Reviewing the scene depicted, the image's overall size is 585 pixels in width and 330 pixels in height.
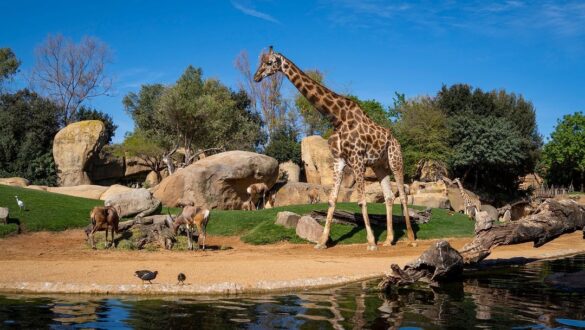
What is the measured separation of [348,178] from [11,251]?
88.0ft

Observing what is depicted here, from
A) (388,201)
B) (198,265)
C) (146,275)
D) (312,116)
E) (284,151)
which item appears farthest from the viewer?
(312,116)

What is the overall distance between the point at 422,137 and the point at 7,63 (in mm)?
40022

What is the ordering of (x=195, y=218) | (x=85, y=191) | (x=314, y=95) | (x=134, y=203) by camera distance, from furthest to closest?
(x=85, y=191), (x=134, y=203), (x=314, y=95), (x=195, y=218)

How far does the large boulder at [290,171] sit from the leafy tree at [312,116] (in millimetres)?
15601

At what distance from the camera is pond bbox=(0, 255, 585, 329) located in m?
7.14

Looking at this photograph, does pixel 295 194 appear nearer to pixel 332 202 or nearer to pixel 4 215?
pixel 332 202

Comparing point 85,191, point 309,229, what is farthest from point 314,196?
point 309,229

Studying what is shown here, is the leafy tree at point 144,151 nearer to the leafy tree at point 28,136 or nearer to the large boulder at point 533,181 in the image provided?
the leafy tree at point 28,136

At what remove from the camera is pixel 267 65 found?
1681 centimetres

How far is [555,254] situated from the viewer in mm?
15641

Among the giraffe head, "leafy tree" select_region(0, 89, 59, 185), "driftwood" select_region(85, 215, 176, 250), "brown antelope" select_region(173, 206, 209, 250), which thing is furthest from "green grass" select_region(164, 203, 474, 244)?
"leafy tree" select_region(0, 89, 59, 185)

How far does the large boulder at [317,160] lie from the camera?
4188cm

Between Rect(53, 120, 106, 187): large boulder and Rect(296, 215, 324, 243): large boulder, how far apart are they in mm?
26022

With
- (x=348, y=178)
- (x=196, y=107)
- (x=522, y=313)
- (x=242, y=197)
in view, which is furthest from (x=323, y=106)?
(x=196, y=107)
